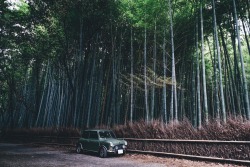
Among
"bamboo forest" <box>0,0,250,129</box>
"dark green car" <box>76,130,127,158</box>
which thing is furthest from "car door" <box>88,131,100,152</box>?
"bamboo forest" <box>0,0,250,129</box>

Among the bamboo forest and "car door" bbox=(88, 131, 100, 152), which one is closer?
"car door" bbox=(88, 131, 100, 152)

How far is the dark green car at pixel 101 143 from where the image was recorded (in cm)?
1027

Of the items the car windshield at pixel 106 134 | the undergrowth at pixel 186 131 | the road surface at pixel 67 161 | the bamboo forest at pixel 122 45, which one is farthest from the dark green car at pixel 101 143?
the bamboo forest at pixel 122 45

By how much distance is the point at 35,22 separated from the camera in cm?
1062

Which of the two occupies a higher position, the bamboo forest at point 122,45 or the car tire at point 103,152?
the bamboo forest at point 122,45

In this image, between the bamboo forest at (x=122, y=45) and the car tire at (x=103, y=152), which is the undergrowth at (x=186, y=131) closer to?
the bamboo forest at (x=122, y=45)

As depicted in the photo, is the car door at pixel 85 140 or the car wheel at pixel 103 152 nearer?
the car wheel at pixel 103 152

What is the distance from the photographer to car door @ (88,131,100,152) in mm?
10859

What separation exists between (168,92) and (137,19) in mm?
9621

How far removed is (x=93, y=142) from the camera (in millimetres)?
11109

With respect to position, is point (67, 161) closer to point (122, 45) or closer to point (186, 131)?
point (186, 131)

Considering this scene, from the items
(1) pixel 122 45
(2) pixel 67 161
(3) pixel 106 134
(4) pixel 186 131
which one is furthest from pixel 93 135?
(1) pixel 122 45

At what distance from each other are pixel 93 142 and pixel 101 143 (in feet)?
2.19

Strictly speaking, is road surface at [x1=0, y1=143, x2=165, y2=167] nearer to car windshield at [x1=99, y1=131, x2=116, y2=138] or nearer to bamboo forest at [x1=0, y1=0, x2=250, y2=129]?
car windshield at [x1=99, y1=131, x2=116, y2=138]
